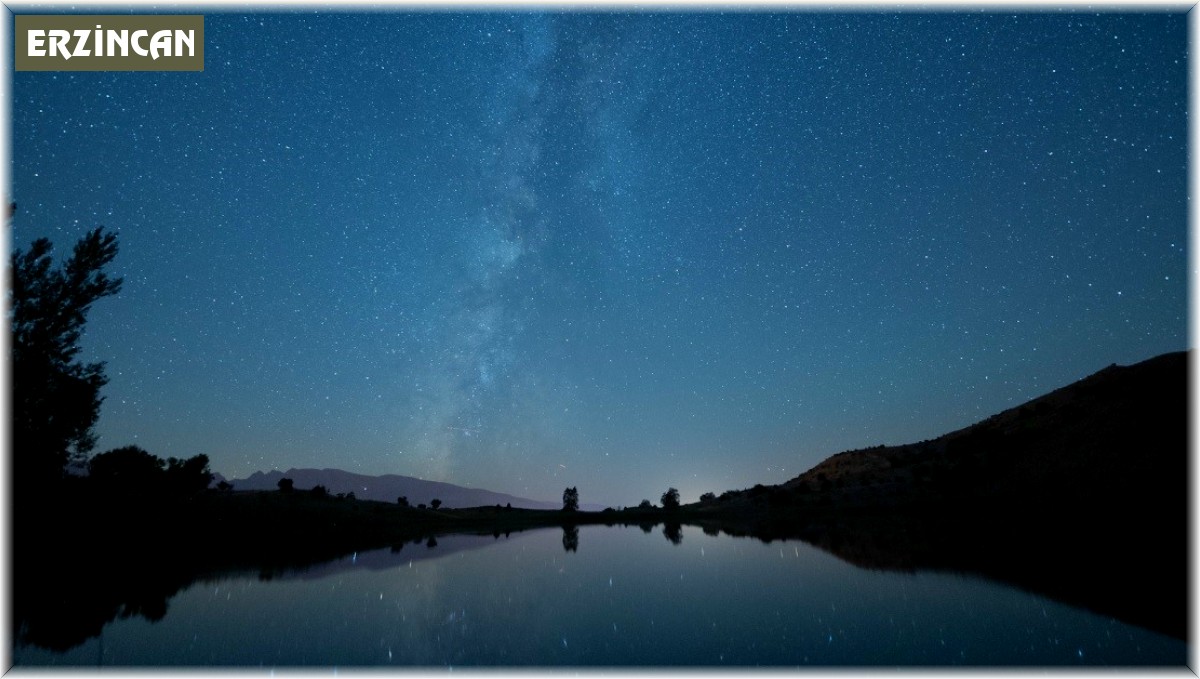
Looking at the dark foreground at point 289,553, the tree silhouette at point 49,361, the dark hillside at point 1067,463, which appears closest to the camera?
the dark foreground at point 289,553

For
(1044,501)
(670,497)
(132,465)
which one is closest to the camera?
(1044,501)

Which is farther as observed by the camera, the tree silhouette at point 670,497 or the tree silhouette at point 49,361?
the tree silhouette at point 670,497

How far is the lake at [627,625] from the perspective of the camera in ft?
31.8

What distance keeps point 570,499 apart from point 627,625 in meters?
99.8

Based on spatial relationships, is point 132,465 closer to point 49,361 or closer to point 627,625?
point 49,361

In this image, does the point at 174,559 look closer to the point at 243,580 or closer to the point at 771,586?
the point at 243,580

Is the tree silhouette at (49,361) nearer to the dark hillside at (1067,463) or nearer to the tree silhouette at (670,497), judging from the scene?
the dark hillside at (1067,463)

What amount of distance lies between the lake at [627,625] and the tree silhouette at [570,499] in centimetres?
9074

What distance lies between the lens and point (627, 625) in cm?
1220

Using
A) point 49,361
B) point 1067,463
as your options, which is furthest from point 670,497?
point 49,361

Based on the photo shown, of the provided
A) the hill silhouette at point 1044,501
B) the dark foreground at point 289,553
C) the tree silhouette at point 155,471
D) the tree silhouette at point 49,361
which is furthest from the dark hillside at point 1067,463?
the tree silhouette at point 155,471

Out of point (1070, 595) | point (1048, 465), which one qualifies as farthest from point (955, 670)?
point (1048, 465)

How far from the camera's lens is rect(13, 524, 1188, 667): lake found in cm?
969

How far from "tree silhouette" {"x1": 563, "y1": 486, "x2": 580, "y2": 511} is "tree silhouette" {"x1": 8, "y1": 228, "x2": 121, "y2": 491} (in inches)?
3322
